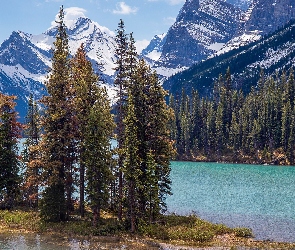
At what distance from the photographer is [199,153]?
164 metres

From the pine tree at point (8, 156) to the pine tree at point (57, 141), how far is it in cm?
829

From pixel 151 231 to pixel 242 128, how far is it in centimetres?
12101

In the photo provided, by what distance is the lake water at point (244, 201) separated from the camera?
45219 millimetres

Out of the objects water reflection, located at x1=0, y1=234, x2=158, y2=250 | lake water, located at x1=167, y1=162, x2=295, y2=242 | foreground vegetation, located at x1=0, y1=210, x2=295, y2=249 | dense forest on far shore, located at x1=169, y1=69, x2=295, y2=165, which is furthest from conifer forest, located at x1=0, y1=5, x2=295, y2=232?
dense forest on far shore, located at x1=169, y1=69, x2=295, y2=165

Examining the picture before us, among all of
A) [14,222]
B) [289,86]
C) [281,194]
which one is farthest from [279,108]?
[14,222]

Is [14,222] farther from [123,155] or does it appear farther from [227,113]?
[227,113]

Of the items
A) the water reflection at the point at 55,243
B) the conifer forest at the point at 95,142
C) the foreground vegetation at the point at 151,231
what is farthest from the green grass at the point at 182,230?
the water reflection at the point at 55,243

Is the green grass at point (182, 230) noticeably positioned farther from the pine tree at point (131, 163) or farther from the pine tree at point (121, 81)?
the pine tree at point (121, 81)

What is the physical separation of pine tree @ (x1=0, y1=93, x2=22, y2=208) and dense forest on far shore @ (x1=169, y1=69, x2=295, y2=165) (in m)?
108

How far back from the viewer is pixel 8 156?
48562 millimetres

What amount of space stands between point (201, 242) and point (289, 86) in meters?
125

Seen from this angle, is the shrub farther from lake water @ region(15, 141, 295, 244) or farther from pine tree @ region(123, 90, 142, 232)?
pine tree @ region(123, 90, 142, 232)

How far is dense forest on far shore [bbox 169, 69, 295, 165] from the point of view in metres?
142

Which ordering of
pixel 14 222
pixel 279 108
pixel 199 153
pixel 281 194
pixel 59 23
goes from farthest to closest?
pixel 199 153
pixel 279 108
pixel 281 194
pixel 59 23
pixel 14 222
